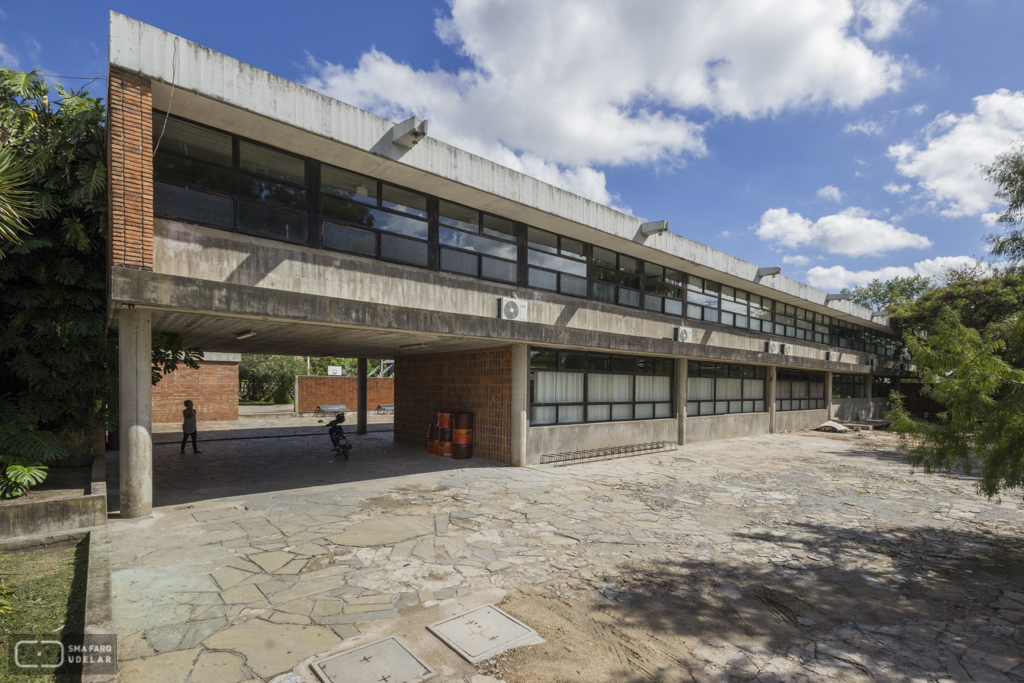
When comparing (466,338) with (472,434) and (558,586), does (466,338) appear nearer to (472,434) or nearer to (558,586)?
(472,434)

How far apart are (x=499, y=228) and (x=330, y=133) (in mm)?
4833

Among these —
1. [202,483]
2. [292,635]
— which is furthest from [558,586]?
[202,483]

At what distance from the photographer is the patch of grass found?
4.04 meters

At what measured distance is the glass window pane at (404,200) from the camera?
10672mm

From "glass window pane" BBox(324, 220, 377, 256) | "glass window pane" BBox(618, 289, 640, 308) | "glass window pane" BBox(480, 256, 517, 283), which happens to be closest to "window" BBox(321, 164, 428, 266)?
"glass window pane" BBox(324, 220, 377, 256)

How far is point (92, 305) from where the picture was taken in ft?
30.3

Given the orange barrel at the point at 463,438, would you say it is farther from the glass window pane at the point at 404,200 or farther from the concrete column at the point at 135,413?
the concrete column at the point at 135,413

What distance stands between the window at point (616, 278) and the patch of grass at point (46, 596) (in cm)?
1251

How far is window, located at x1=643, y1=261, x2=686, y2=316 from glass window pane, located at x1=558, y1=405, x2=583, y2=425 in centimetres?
476

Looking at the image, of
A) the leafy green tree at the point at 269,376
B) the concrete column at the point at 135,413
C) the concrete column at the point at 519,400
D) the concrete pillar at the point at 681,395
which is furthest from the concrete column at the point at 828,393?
the leafy green tree at the point at 269,376

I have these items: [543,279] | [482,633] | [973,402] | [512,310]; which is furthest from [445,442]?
[973,402]

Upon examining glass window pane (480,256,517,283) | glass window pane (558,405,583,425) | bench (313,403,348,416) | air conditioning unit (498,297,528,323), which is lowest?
bench (313,403,348,416)

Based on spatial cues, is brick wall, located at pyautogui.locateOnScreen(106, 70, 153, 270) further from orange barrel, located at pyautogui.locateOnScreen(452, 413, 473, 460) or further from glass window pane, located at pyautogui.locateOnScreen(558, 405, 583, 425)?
glass window pane, located at pyautogui.locateOnScreen(558, 405, 583, 425)

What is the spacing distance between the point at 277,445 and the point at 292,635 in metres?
12.5
